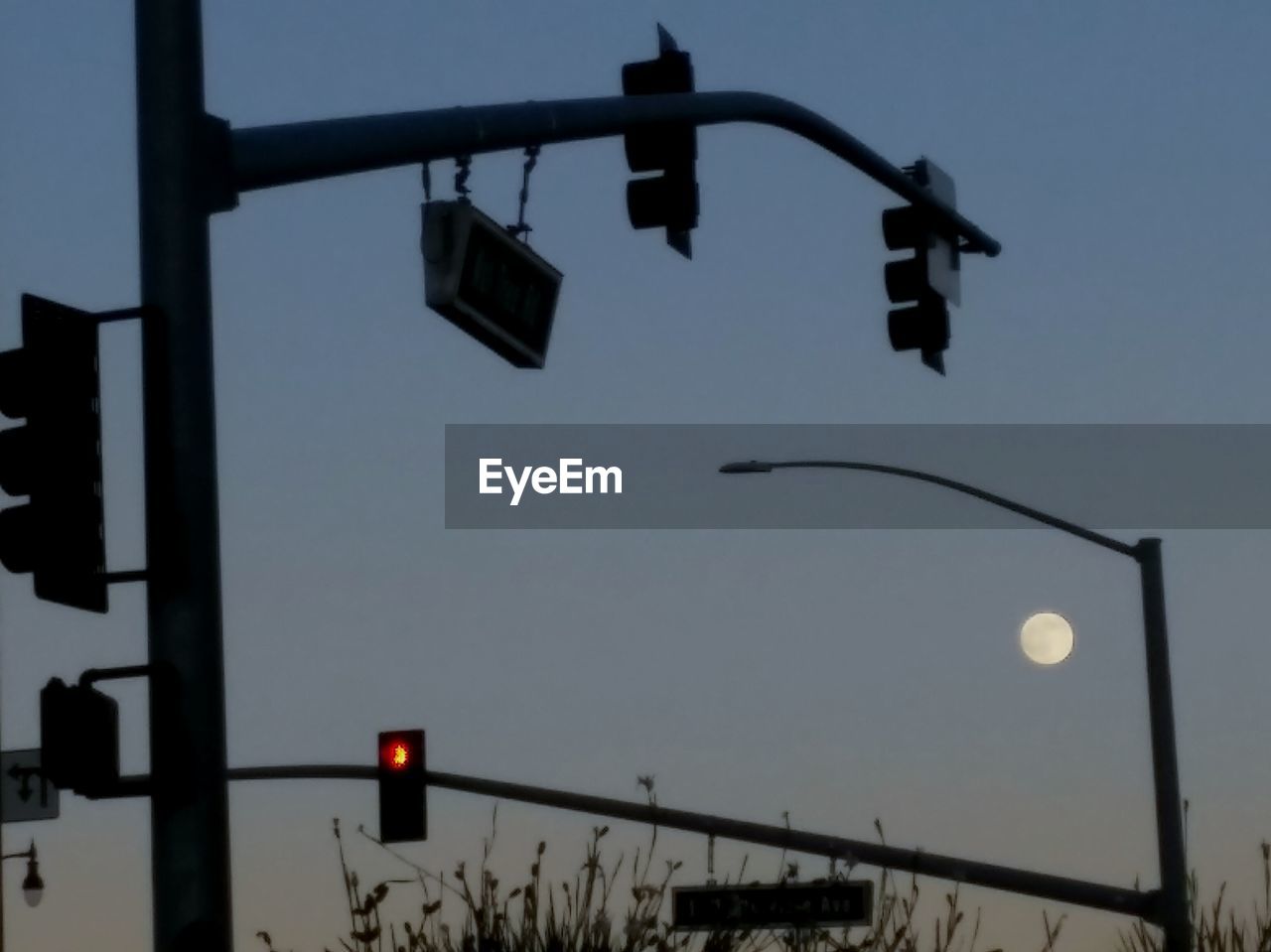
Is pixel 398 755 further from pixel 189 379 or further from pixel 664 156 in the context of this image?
pixel 189 379

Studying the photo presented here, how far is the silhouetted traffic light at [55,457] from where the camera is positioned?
9461 millimetres

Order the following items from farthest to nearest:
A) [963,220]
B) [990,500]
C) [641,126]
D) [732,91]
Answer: [990,500] < [963,220] < [732,91] < [641,126]

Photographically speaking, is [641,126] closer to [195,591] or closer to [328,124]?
[328,124]

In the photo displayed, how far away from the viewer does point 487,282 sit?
401 inches

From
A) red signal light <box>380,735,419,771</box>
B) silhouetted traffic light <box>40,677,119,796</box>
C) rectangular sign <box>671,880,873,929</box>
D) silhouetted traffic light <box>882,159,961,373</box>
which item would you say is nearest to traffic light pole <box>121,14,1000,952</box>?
silhouetted traffic light <box>40,677,119,796</box>

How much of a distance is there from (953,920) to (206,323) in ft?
39.0

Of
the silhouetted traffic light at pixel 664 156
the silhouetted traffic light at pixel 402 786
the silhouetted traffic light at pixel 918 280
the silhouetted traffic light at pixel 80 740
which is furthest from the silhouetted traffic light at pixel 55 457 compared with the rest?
the silhouetted traffic light at pixel 402 786

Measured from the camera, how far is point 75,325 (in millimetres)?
9719

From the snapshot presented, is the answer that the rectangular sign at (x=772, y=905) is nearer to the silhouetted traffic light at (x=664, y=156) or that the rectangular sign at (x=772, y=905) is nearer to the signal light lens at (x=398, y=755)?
the signal light lens at (x=398, y=755)

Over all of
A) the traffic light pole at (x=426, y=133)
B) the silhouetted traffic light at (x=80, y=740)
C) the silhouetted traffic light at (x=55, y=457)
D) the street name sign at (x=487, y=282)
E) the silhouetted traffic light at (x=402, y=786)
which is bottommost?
the silhouetted traffic light at (x=402, y=786)

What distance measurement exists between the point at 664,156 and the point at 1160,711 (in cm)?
1050

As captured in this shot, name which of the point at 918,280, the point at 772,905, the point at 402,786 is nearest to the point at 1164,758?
the point at 772,905

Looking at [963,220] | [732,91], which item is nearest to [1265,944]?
[963,220]

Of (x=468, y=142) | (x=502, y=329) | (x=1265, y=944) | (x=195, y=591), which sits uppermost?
(x=468, y=142)
